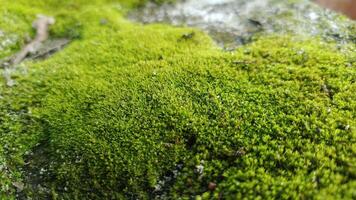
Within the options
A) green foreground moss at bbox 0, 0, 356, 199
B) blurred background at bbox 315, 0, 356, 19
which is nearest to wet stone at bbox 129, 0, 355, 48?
green foreground moss at bbox 0, 0, 356, 199

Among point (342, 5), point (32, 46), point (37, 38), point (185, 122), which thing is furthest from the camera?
point (342, 5)

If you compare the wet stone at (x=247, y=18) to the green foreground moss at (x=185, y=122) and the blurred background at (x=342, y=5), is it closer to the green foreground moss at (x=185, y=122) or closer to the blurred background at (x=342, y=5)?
the green foreground moss at (x=185, y=122)

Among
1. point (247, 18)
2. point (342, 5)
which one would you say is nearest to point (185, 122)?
point (247, 18)

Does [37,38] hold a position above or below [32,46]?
above

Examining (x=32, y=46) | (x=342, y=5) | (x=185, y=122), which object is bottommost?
(x=185, y=122)

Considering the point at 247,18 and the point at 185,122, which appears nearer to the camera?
the point at 185,122

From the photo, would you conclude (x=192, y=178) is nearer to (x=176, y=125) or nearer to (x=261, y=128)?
(x=176, y=125)

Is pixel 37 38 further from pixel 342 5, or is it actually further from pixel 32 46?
pixel 342 5

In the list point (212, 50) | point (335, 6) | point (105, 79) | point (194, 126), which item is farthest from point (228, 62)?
point (335, 6)
